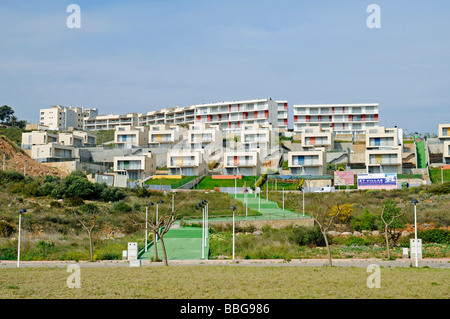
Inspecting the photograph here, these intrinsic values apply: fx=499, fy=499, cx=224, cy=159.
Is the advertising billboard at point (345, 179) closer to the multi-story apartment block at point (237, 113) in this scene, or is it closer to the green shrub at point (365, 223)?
the green shrub at point (365, 223)

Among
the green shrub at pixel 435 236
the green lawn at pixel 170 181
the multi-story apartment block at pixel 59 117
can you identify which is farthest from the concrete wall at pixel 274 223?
the multi-story apartment block at pixel 59 117

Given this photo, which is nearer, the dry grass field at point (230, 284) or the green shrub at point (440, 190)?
the dry grass field at point (230, 284)

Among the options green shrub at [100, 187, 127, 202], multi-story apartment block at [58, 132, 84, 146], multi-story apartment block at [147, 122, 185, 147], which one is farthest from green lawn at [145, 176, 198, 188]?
multi-story apartment block at [58, 132, 84, 146]

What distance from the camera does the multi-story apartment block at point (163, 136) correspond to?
105688 mm

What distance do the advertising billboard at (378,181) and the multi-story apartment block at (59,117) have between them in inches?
4098

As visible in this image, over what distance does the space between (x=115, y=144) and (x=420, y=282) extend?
321 feet

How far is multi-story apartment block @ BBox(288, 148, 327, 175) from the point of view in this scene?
81.8 metres

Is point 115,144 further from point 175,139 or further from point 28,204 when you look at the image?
point 28,204

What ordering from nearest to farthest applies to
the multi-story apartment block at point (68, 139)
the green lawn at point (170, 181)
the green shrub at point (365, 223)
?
the green shrub at point (365, 223) → the green lawn at point (170, 181) → the multi-story apartment block at point (68, 139)

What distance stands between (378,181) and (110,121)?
10610 centimetres
